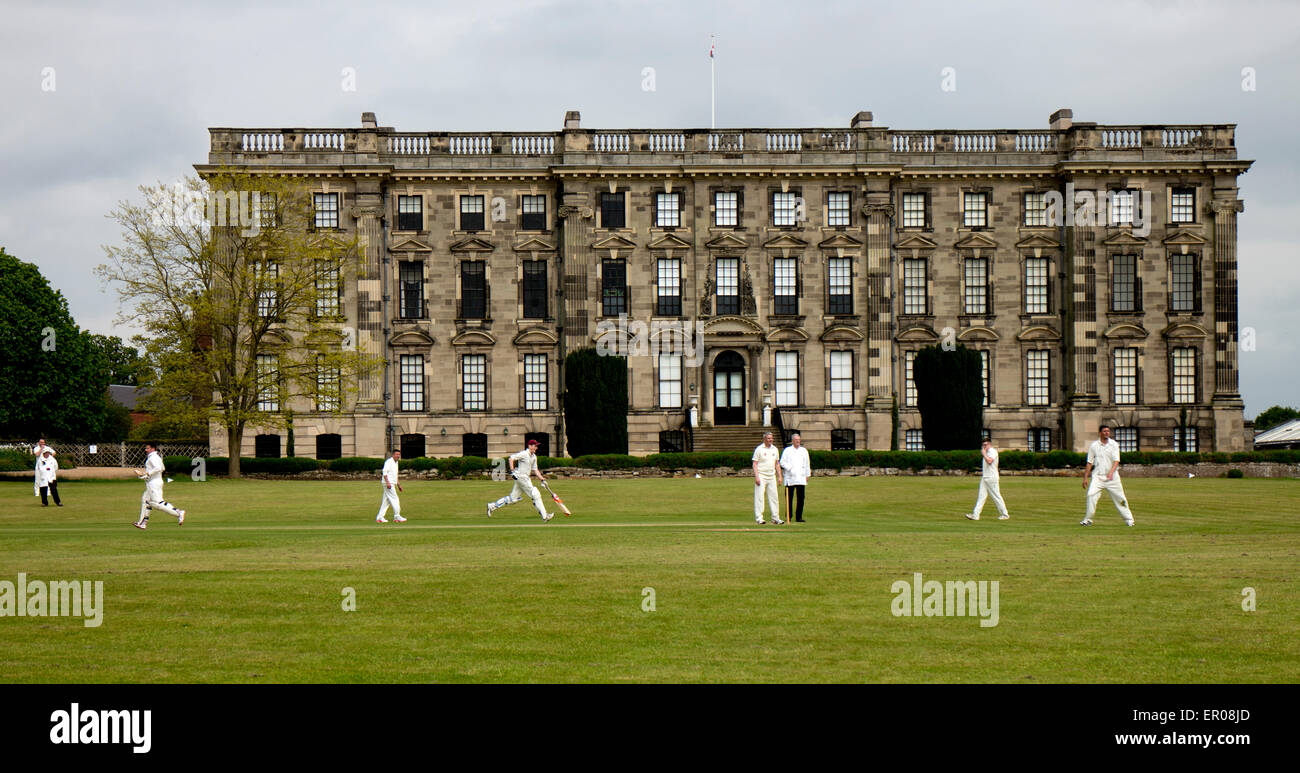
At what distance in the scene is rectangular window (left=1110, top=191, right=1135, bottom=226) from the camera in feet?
196

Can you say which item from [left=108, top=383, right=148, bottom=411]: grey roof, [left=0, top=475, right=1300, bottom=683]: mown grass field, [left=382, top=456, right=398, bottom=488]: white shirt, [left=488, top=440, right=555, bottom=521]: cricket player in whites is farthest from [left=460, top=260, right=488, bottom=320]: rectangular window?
[left=108, top=383, right=148, bottom=411]: grey roof

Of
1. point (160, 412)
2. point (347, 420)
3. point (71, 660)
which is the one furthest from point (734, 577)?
point (347, 420)

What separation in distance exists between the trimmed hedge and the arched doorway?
9180 millimetres

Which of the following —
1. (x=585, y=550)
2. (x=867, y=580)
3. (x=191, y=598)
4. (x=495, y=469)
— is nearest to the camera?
(x=191, y=598)

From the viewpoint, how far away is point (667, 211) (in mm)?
58812

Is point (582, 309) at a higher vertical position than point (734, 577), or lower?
higher

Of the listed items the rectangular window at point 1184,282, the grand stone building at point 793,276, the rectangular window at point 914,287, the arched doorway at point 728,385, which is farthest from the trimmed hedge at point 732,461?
the rectangular window at point 914,287

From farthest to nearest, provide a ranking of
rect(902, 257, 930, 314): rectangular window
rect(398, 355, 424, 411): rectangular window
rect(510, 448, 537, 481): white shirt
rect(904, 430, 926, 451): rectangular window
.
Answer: rect(902, 257, 930, 314): rectangular window, rect(904, 430, 926, 451): rectangular window, rect(398, 355, 424, 411): rectangular window, rect(510, 448, 537, 481): white shirt

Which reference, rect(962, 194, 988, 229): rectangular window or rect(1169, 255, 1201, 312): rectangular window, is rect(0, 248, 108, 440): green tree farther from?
rect(1169, 255, 1201, 312): rectangular window

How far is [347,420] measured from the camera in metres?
57.2

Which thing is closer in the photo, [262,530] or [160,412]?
[262,530]

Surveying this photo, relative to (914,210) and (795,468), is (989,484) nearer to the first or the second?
(795,468)
